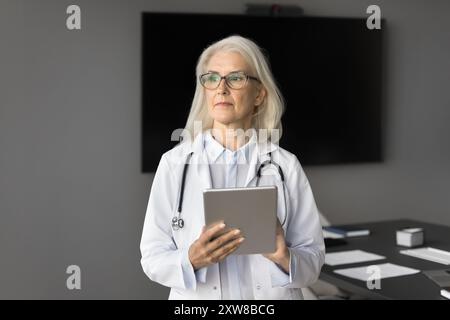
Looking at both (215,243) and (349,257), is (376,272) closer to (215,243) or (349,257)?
(349,257)

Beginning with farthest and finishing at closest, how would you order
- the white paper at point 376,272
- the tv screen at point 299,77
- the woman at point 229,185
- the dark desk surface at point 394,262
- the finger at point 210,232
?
the tv screen at point 299,77, the white paper at point 376,272, the dark desk surface at point 394,262, the woman at point 229,185, the finger at point 210,232

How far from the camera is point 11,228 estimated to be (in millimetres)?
3533

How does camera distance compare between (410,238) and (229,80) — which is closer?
(229,80)

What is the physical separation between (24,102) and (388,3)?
2.56 meters

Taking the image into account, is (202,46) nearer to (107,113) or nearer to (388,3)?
(107,113)

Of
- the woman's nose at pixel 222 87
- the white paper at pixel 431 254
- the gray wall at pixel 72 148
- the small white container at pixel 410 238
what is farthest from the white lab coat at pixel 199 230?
the gray wall at pixel 72 148

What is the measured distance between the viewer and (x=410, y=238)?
2926 mm

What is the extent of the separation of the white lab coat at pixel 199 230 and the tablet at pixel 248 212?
0.30ft

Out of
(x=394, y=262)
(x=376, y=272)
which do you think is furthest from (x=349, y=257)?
(x=376, y=272)

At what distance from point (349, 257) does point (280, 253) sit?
1595mm

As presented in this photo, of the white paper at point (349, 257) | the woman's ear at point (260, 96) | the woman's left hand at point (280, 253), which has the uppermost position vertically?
the woman's ear at point (260, 96)

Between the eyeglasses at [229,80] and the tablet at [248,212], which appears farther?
the eyeglasses at [229,80]

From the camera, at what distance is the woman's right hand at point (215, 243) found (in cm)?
113

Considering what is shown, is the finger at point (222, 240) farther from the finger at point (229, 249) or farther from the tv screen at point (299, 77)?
the tv screen at point (299, 77)
